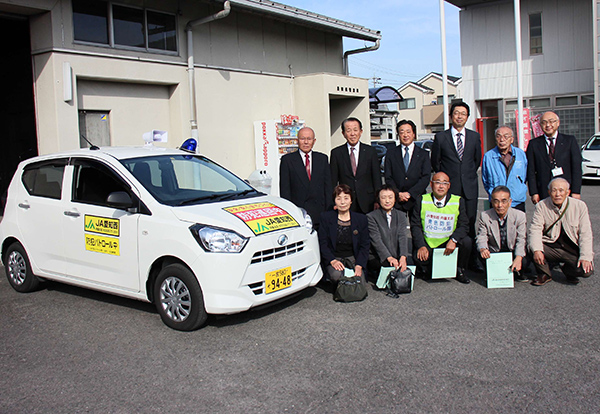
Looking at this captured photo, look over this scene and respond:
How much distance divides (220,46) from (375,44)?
657 cm

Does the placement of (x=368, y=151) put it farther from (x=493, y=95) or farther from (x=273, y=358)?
(x=493, y=95)

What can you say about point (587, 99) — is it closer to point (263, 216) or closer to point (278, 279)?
point (263, 216)

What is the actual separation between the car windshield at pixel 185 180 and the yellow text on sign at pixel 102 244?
650 mm

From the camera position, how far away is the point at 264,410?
133 inches

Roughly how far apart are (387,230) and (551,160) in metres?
2.27

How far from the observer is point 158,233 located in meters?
4.93

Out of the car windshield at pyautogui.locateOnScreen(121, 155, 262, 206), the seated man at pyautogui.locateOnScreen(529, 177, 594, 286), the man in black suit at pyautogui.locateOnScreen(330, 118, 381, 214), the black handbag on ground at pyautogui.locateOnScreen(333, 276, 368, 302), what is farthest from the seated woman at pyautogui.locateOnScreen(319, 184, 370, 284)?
the seated man at pyautogui.locateOnScreen(529, 177, 594, 286)

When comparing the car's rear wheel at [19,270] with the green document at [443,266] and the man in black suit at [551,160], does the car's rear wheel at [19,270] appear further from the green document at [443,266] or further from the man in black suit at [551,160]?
the man in black suit at [551,160]

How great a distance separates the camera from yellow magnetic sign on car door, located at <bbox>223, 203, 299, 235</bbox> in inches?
194

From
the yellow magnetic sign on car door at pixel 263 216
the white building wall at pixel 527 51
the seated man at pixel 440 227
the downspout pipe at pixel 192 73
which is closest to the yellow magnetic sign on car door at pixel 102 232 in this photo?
the yellow magnetic sign on car door at pixel 263 216

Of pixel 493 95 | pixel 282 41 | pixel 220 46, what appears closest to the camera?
pixel 220 46

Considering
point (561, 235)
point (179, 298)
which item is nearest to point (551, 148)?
point (561, 235)

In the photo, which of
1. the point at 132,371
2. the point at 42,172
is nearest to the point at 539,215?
the point at 132,371

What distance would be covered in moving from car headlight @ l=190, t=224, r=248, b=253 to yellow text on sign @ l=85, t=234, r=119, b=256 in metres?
1.04
